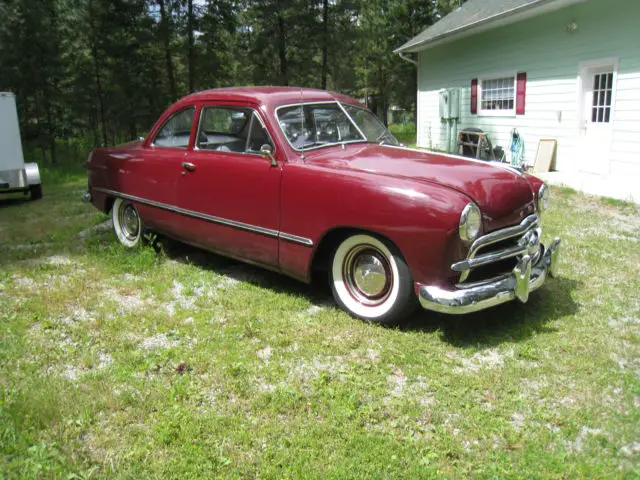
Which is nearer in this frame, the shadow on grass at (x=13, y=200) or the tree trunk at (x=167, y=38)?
the shadow on grass at (x=13, y=200)

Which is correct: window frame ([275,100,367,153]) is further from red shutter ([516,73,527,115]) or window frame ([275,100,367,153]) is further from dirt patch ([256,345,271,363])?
red shutter ([516,73,527,115])

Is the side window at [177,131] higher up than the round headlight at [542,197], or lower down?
higher up

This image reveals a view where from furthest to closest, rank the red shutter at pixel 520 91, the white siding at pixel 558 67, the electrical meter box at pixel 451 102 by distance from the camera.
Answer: the electrical meter box at pixel 451 102
the red shutter at pixel 520 91
the white siding at pixel 558 67

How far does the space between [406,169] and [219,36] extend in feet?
69.2

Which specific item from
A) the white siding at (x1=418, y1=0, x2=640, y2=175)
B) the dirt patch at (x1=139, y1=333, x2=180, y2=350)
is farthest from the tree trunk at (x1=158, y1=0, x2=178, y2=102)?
the dirt patch at (x1=139, y1=333, x2=180, y2=350)

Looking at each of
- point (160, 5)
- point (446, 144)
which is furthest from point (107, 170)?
point (160, 5)

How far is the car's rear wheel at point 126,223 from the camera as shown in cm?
646

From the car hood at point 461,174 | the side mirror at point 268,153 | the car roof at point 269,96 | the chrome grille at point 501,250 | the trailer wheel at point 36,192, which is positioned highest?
the car roof at point 269,96

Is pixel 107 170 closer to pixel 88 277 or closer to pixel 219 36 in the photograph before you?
pixel 88 277

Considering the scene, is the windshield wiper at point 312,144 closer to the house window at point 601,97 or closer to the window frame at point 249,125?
the window frame at point 249,125

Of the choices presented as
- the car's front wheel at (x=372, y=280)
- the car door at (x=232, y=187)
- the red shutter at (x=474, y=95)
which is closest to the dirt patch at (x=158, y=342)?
the car door at (x=232, y=187)

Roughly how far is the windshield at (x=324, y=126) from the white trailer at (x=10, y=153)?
8.46 m

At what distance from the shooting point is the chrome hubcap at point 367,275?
4.11 m

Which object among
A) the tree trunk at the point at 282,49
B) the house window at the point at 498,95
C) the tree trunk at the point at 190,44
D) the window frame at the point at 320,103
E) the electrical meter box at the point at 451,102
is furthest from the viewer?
the tree trunk at the point at 282,49
